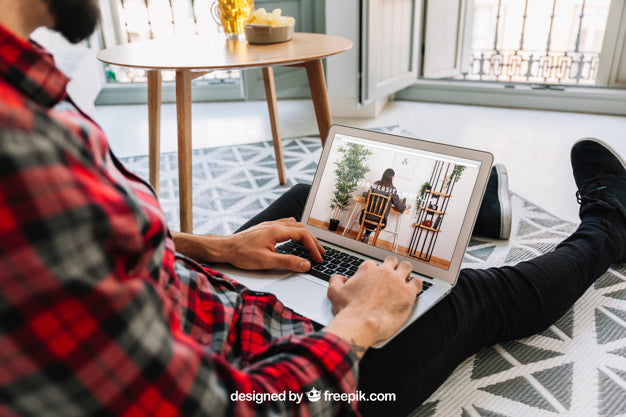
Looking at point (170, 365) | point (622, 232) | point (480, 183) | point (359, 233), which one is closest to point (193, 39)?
point (359, 233)

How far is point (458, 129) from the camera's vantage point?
8.53 ft

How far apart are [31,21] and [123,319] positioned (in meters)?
0.31

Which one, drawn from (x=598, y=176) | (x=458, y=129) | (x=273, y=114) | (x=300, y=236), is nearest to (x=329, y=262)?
(x=300, y=236)

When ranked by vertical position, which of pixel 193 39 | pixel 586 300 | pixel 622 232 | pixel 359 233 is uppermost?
pixel 193 39

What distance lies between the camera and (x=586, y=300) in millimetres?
1194

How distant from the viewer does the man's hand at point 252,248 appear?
2.77 ft

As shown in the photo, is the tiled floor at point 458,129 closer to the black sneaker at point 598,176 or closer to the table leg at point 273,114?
the black sneaker at point 598,176

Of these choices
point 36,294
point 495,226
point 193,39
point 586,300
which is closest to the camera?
point 36,294

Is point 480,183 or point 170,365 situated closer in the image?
point 170,365

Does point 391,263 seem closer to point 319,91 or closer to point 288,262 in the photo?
point 288,262

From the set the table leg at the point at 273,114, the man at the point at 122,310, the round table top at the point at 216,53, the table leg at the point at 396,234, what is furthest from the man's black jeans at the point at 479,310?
the table leg at the point at 273,114

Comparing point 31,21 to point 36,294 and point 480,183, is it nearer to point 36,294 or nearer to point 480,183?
point 36,294

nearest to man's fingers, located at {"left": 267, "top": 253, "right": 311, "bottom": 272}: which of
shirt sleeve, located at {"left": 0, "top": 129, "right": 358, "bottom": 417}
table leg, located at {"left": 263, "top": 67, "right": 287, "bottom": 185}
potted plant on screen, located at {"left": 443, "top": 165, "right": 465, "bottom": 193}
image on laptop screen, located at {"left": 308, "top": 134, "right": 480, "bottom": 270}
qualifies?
image on laptop screen, located at {"left": 308, "top": 134, "right": 480, "bottom": 270}

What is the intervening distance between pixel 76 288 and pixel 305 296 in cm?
47
